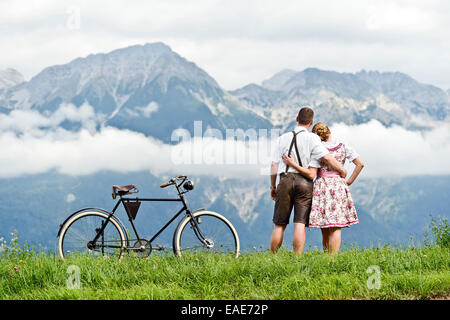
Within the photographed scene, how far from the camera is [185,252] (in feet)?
30.1

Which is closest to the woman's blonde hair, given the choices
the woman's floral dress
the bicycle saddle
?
the woman's floral dress

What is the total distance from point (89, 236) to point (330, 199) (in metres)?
4.25

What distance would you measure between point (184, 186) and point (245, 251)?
5.56ft

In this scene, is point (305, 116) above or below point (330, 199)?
above

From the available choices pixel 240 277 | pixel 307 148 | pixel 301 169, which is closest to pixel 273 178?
pixel 301 169

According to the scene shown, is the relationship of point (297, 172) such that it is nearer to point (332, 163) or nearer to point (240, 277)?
point (332, 163)

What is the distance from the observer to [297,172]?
902cm

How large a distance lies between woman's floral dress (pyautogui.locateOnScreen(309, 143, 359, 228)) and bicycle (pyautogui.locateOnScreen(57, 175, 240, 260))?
1428 millimetres

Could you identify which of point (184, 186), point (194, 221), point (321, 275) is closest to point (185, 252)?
point (194, 221)

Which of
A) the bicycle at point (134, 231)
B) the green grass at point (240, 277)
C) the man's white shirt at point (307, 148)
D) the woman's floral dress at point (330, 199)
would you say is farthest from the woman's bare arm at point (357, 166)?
the bicycle at point (134, 231)

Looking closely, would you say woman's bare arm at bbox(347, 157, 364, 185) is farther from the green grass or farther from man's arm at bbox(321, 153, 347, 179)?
the green grass

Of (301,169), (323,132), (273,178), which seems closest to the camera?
(301,169)

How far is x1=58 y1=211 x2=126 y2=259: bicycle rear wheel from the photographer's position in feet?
31.4
